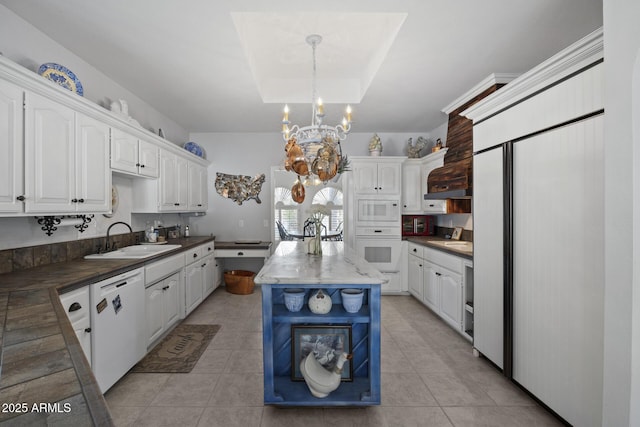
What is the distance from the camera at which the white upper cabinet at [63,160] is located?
1805 millimetres

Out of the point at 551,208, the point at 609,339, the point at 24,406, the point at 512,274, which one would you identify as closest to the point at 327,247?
the point at 512,274

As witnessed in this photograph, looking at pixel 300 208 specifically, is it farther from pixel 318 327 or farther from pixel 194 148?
pixel 318 327

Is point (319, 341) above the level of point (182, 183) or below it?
below

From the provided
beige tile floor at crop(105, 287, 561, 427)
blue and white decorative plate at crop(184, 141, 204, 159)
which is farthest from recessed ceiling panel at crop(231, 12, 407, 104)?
beige tile floor at crop(105, 287, 561, 427)

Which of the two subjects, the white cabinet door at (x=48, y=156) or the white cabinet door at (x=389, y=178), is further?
the white cabinet door at (x=389, y=178)

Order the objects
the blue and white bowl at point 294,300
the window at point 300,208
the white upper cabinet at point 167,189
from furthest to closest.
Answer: the window at point 300,208, the white upper cabinet at point 167,189, the blue and white bowl at point 294,300

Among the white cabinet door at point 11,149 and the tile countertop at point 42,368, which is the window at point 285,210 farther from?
the tile countertop at point 42,368

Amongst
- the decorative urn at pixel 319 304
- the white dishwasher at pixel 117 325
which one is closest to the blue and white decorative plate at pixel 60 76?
the white dishwasher at pixel 117 325

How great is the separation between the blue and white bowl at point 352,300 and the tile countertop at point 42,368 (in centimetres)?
135

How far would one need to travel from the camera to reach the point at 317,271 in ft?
6.43

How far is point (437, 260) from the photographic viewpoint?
351 centimetres

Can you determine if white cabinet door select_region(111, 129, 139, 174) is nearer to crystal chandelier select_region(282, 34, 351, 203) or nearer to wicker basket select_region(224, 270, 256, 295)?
crystal chandelier select_region(282, 34, 351, 203)

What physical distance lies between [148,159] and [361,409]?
305 centimetres

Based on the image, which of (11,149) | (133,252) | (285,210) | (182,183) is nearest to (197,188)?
(182,183)
